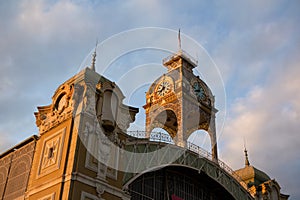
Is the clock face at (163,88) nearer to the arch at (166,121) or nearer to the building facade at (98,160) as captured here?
the arch at (166,121)

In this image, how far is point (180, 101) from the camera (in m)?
62.9

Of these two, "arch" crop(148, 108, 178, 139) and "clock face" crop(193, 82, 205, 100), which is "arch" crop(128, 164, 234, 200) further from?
"clock face" crop(193, 82, 205, 100)

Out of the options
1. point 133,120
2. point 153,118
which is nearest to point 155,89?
point 153,118

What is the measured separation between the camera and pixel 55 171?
31.3 m

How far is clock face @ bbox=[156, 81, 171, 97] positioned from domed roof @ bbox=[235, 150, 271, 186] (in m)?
17.8

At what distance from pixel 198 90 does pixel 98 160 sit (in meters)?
37.5

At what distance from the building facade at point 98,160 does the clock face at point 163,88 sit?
908 inches

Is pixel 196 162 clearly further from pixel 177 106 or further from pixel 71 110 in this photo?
pixel 177 106

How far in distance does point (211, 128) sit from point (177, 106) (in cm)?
818

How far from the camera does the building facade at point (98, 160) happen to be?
3097 centimetres

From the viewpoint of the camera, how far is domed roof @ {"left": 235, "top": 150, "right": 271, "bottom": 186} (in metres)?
53.9

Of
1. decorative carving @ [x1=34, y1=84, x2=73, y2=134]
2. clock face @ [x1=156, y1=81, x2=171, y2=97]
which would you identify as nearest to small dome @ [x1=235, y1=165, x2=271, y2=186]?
clock face @ [x1=156, y1=81, x2=171, y2=97]

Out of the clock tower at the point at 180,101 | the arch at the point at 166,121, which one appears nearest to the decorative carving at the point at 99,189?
the clock tower at the point at 180,101

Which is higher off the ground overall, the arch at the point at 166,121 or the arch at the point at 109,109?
the arch at the point at 166,121
